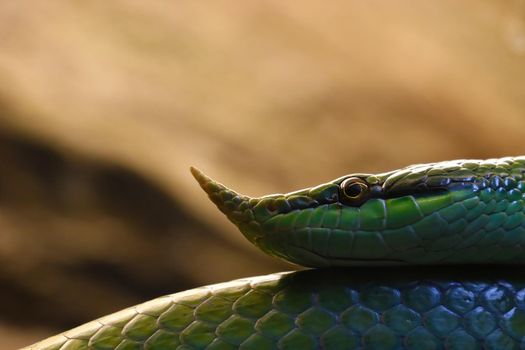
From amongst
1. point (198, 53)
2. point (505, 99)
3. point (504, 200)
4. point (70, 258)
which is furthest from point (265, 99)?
point (504, 200)

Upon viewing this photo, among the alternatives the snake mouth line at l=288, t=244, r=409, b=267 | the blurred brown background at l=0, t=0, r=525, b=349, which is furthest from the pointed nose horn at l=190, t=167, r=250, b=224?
the blurred brown background at l=0, t=0, r=525, b=349

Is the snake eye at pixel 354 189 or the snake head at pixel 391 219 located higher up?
the snake eye at pixel 354 189

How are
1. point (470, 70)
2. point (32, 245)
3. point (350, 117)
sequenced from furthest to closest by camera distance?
point (470, 70), point (350, 117), point (32, 245)

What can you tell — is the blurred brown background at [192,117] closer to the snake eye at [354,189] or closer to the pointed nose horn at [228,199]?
the pointed nose horn at [228,199]

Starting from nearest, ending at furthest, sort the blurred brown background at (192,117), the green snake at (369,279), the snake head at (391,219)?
the green snake at (369,279)
the snake head at (391,219)
the blurred brown background at (192,117)

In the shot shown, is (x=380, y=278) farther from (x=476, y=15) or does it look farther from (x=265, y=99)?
(x=476, y=15)

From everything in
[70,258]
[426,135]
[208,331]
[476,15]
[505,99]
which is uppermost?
[476,15]

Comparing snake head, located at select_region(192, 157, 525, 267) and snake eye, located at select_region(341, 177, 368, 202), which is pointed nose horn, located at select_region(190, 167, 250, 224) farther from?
snake eye, located at select_region(341, 177, 368, 202)

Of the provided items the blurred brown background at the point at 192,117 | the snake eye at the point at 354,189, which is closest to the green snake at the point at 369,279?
the snake eye at the point at 354,189

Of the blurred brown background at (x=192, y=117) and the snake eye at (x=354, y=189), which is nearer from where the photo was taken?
the snake eye at (x=354, y=189)
